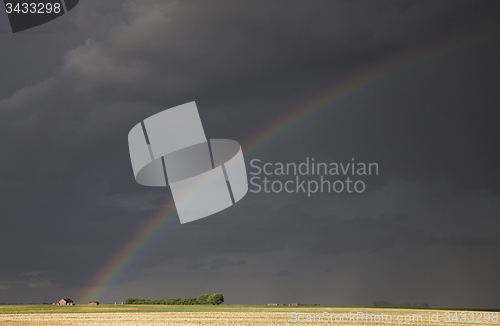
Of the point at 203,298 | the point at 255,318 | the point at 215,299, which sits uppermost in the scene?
the point at 255,318

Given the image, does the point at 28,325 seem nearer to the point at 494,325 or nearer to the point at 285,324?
the point at 285,324

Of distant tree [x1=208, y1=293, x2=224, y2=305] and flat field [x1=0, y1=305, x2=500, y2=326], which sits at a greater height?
flat field [x1=0, y1=305, x2=500, y2=326]

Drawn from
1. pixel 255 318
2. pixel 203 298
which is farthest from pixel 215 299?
pixel 255 318

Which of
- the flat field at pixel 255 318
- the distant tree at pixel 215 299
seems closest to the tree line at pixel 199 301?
the distant tree at pixel 215 299

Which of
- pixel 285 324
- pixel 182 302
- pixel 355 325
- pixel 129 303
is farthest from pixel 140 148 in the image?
pixel 129 303

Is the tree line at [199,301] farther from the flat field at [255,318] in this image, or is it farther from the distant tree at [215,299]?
the flat field at [255,318]

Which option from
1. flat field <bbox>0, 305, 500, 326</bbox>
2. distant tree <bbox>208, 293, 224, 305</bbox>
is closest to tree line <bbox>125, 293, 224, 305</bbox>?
distant tree <bbox>208, 293, 224, 305</bbox>

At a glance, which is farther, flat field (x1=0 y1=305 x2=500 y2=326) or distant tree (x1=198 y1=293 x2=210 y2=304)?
distant tree (x1=198 y1=293 x2=210 y2=304)

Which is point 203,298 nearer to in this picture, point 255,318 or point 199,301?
point 199,301

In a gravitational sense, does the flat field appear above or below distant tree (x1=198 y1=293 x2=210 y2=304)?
above

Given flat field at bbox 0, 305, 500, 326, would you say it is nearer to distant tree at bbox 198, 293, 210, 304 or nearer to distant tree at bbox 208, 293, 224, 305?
distant tree at bbox 208, 293, 224, 305

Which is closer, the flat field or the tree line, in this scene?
the flat field

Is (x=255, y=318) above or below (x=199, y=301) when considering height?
above

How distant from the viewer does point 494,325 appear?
49.1 m
